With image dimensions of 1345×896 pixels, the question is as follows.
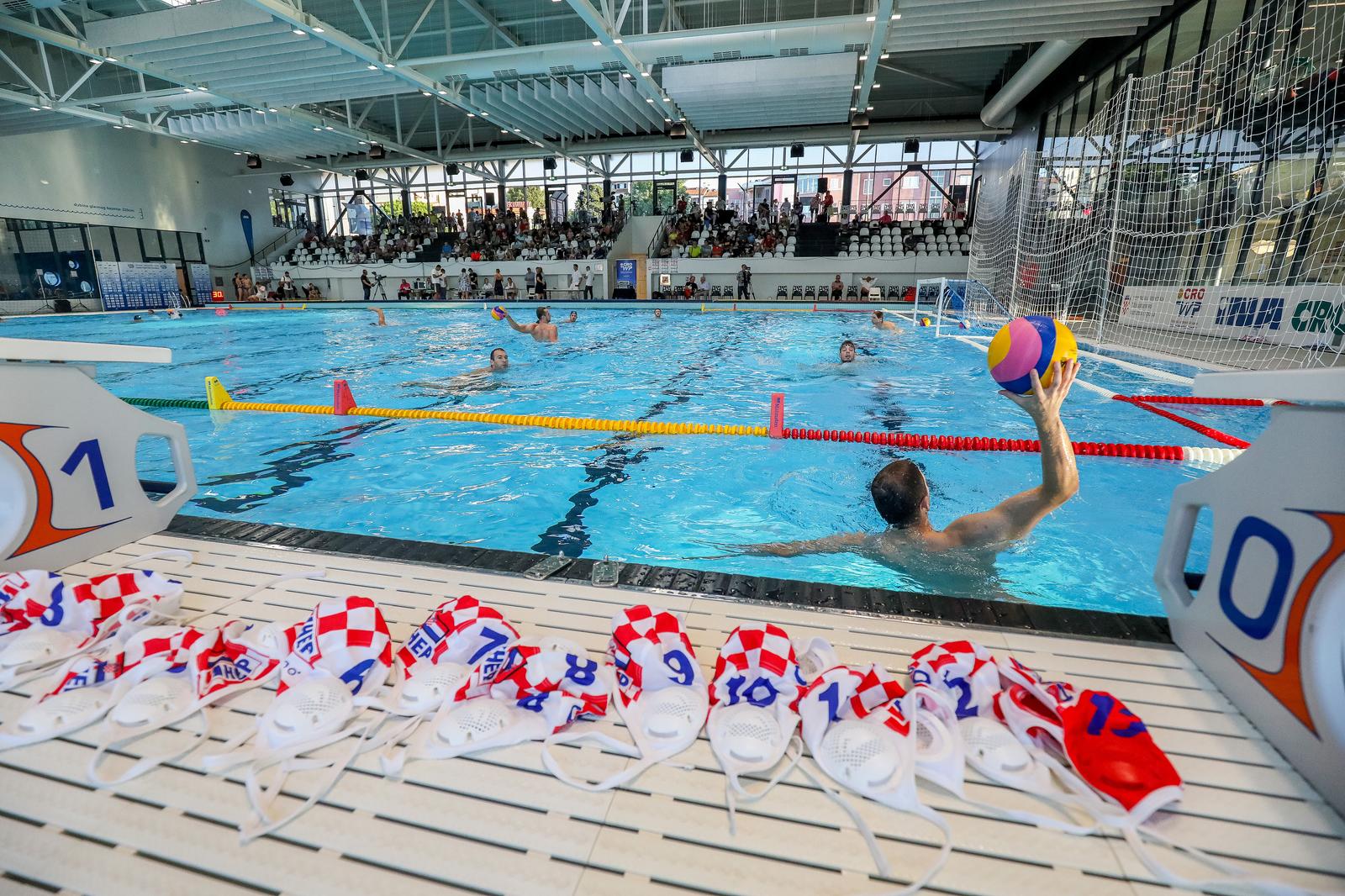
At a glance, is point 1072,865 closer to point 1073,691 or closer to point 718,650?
point 1073,691

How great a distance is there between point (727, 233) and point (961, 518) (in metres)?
23.5

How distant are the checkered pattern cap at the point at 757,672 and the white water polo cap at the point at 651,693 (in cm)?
6

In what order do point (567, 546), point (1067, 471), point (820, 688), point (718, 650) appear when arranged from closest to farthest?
1. point (820, 688)
2. point (718, 650)
3. point (1067, 471)
4. point (567, 546)

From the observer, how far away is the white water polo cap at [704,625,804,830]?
4.27 feet

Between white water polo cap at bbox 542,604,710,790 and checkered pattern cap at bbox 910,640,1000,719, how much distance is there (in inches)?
20.5

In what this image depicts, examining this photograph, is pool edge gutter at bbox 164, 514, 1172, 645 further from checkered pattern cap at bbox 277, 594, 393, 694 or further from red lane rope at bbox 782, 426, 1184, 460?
red lane rope at bbox 782, 426, 1184, 460

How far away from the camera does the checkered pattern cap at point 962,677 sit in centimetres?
142

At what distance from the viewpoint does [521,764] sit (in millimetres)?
1326

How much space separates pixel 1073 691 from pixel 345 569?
7.29 feet

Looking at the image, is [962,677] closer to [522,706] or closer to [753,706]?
[753,706]

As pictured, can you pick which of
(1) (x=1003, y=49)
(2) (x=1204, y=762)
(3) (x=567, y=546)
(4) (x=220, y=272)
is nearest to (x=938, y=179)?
(1) (x=1003, y=49)

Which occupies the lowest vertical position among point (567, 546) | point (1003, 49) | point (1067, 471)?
point (567, 546)

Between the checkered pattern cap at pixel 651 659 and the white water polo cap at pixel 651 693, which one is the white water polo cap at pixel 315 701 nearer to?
the white water polo cap at pixel 651 693

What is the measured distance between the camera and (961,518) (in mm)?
2938
